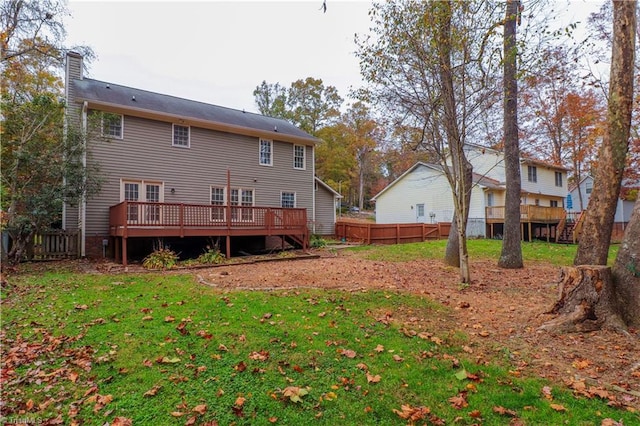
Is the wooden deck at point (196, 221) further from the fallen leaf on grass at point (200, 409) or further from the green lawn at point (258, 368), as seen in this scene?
the fallen leaf on grass at point (200, 409)

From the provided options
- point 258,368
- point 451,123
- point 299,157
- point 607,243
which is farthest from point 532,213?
point 258,368

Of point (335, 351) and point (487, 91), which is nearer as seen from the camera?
point (335, 351)

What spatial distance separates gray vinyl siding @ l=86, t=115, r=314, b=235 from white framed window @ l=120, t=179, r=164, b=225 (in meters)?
0.19

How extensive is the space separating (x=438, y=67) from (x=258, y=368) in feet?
21.4

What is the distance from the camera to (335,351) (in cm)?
385

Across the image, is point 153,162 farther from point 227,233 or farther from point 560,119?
point 560,119

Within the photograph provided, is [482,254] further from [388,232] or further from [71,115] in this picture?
[71,115]

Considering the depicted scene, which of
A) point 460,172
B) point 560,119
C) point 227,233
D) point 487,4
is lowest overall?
point 227,233

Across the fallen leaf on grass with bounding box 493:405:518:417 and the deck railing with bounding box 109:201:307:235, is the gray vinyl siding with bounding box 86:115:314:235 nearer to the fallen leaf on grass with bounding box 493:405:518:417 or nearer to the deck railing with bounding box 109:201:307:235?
the deck railing with bounding box 109:201:307:235

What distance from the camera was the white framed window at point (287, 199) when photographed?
56.5 feet

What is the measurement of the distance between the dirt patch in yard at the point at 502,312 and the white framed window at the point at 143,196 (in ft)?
11.4

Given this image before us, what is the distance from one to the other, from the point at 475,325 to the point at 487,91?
16.1 ft

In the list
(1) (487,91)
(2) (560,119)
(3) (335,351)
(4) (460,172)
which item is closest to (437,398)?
(3) (335,351)

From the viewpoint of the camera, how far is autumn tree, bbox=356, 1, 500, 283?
6555 mm
